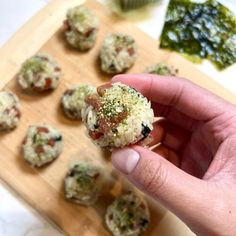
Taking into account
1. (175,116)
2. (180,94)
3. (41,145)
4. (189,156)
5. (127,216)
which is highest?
(180,94)

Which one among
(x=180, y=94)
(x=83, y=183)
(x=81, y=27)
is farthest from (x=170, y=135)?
(x=81, y=27)

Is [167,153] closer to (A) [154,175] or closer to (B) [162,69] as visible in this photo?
(B) [162,69]

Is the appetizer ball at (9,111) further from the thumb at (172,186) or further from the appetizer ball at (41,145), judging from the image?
the thumb at (172,186)

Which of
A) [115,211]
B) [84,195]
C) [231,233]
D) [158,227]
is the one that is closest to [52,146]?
[84,195]

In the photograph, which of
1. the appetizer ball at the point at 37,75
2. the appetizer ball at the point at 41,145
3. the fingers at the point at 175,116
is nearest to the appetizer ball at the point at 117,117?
the fingers at the point at 175,116

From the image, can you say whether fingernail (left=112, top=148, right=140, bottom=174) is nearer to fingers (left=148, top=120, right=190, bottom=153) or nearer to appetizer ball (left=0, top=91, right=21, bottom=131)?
fingers (left=148, top=120, right=190, bottom=153)

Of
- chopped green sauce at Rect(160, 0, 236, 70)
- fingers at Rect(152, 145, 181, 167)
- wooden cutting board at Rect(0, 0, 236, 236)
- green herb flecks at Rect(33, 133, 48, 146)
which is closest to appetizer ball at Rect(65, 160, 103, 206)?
wooden cutting board at Rect(0, 0, 236, 236)
